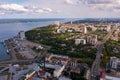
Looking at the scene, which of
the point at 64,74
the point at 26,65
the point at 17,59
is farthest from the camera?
the point at 17,59

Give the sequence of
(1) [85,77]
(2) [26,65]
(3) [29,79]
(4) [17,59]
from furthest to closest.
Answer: (4) [17,59], (2) [26,65], (1) [85,77], (3) [29,79]

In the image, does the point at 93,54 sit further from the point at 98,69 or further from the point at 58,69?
the point at 58,69

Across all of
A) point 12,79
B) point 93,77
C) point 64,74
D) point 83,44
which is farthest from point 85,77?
point 83,44

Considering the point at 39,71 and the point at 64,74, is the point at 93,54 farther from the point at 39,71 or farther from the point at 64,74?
the point at 39,71

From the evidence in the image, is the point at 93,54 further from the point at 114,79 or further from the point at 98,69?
the point at 114,79

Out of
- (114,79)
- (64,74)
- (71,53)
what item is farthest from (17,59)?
(114,79)

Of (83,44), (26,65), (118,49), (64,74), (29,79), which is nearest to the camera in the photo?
(29,79)

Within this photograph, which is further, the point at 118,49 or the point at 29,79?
the point at 118,49

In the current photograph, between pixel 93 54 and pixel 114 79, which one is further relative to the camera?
pixel 93 54

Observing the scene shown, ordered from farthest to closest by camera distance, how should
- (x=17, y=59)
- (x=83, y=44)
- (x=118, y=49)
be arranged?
(x=83, y=44), (x=118, y=49), (x=17, y=59)
